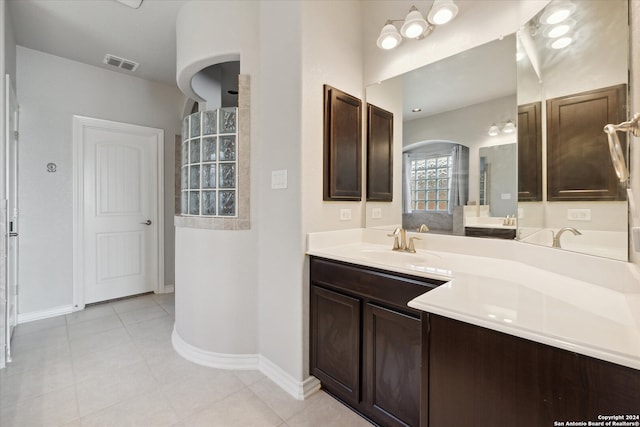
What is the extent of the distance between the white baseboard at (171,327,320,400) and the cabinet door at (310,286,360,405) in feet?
0.35

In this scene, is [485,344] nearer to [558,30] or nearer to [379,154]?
[558,30]

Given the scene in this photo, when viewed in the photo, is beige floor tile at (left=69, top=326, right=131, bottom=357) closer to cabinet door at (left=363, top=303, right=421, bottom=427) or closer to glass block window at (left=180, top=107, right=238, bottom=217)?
glass block window at (left=180, top=107, right=238, bottom=217)

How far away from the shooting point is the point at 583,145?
111 cm

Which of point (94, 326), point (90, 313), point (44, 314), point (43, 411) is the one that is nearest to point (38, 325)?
point (44, 314)

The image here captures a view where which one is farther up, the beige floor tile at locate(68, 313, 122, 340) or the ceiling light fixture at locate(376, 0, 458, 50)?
the ceiling light fixture at locate(376, 0, 458, 50)

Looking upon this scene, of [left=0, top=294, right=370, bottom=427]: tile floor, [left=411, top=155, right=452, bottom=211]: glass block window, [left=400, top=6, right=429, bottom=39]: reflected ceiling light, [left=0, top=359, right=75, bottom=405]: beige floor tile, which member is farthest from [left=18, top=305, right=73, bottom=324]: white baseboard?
[left=400, top=6, right=429, bottom=39]: reflected ceiling light

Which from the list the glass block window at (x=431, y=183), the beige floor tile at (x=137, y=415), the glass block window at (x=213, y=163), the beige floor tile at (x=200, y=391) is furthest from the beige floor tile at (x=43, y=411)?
the glass block window at (x=431, y=183)

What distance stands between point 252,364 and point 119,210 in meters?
2.70

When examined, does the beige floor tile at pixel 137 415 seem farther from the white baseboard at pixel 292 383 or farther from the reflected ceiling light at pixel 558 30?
the reflected ceiling light at pixel 558 30

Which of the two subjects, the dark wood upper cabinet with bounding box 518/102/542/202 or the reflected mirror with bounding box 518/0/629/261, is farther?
the dark wood upper cabinet with bounding box 518/102/542/202

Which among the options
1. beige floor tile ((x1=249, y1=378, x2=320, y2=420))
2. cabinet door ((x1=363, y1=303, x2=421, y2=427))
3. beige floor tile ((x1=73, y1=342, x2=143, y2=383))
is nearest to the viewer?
cabinet door ((x1=363, y1=303, x2=421, y2=427))

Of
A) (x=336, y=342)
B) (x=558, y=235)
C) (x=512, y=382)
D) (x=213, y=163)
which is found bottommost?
(x=336, y=342)

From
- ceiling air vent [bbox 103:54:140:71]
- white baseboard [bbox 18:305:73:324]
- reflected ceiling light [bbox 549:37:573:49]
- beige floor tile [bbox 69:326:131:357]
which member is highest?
ceiling air vent [bbox 103:54:140:71]

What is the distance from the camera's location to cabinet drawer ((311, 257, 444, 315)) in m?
1.27
